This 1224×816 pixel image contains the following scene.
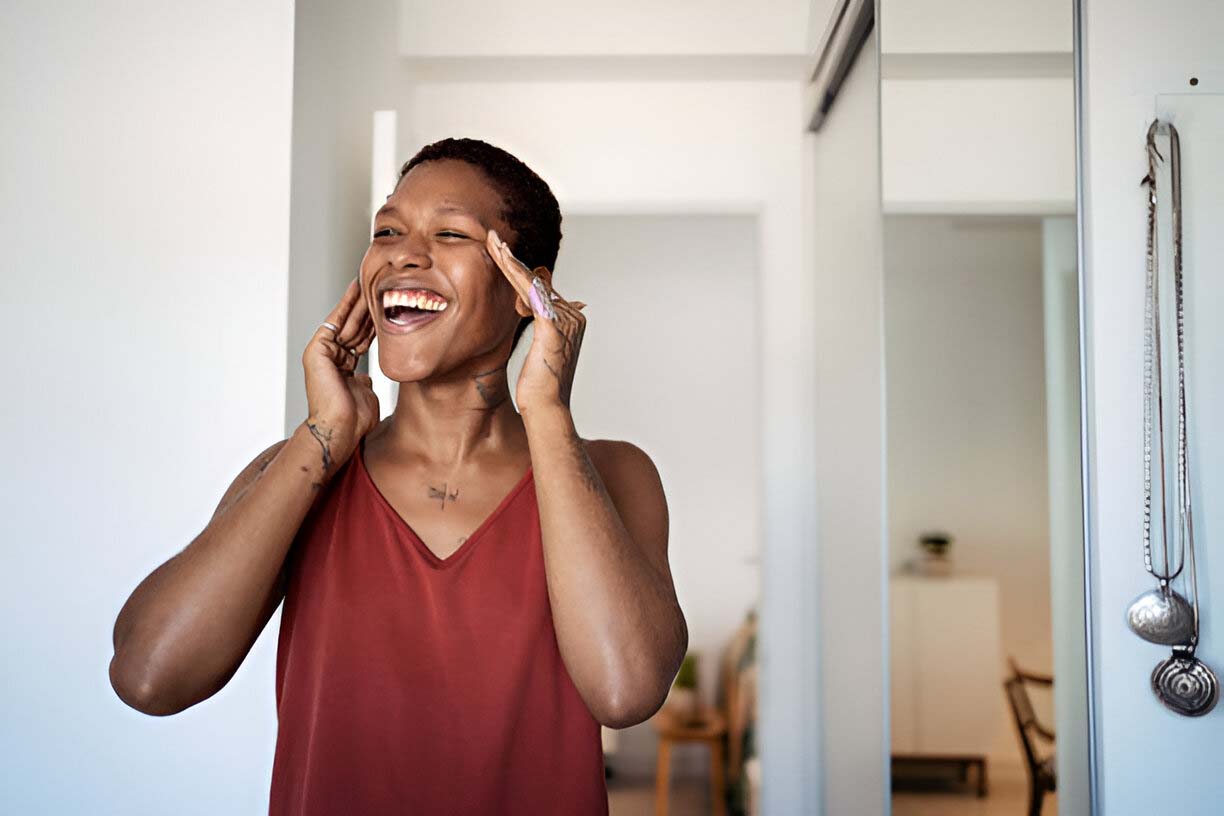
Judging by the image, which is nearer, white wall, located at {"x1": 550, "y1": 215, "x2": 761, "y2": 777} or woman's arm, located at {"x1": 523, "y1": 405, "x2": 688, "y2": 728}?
woman's arm, located at {"x1": 523, "y1": 405, "x2": 688, "y2": 728}

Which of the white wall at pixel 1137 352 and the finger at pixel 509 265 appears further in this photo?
the white wall at pixel 1137 352

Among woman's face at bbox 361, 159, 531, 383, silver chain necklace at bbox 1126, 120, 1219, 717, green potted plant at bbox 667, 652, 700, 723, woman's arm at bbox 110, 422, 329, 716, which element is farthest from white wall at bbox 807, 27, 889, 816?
green potted plant at bbox 667, 652, 700, 723

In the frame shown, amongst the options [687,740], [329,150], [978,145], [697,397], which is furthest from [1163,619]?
[697,397]

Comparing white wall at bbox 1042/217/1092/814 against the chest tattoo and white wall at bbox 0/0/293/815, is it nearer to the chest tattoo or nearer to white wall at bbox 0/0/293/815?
the chest tattoo

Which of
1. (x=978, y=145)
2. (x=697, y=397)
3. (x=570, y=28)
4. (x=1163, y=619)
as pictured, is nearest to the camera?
(x=1163, y=619)

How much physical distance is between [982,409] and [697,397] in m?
3.59

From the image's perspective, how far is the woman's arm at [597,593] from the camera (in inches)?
39.8

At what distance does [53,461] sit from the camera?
1740 mm

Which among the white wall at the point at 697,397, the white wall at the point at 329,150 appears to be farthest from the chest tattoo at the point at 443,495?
the white wall at the point at 697,397

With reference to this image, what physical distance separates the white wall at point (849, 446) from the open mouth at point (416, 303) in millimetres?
916

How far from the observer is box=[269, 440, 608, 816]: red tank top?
1056 millimetres

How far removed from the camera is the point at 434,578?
1.09 m

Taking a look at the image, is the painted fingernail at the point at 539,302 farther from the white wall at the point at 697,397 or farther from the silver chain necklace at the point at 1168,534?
the white wall at the point at 697,397

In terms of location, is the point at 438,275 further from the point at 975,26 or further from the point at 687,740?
the point at 687,740
